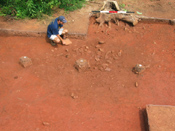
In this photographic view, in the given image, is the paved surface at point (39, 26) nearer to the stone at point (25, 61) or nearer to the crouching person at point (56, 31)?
the crouching person at point (56, 31)

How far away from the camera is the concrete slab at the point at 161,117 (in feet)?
8.23

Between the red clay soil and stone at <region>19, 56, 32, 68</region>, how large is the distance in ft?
0.40

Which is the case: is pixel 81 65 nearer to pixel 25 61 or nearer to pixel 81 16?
pixel 25 61

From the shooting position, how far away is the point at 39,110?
2.84 m

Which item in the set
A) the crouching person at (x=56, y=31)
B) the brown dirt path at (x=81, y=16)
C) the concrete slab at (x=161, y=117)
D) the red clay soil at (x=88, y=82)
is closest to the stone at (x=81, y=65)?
the red clay soil at (x=88, y=82)

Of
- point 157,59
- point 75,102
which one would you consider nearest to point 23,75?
point 75,102

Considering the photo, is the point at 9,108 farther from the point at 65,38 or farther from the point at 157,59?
the point at 157,59

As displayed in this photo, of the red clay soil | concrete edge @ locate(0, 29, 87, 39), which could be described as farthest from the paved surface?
the red clay soil

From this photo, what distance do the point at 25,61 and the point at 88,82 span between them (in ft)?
5.28

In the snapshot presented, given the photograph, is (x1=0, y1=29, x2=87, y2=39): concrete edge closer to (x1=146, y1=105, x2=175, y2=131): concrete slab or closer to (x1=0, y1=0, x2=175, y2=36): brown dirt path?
(x1=0, y1=0, x2=175, y2=36): brown dirt path

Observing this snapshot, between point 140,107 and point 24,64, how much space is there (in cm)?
283

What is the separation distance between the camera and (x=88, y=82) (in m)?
3.36

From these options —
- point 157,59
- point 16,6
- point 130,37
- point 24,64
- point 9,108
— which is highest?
point 16,6

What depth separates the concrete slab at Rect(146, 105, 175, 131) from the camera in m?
2.51
